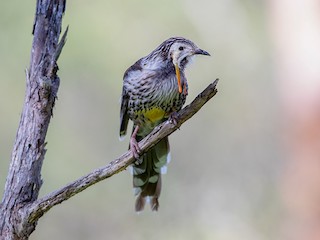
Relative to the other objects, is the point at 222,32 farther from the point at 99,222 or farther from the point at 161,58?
the point at 161,58

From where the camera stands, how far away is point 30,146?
4691 mm

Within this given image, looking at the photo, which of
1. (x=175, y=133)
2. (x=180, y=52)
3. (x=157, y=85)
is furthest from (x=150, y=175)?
(x=175, y=133)

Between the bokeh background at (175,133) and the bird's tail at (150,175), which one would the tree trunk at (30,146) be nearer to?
the bird's tail at (150,175)

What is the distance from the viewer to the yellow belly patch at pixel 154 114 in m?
5.79

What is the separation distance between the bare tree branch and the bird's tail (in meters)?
1.50

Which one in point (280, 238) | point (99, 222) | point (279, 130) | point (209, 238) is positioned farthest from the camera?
point (99, 222)

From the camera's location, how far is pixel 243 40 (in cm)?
1314

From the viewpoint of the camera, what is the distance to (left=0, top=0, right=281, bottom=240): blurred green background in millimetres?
11398

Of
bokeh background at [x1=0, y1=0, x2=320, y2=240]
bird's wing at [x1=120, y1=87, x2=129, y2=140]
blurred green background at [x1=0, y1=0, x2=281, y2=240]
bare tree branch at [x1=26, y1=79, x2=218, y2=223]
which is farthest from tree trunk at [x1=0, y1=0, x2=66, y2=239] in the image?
blurred green background at [x1=0, y1=0, x2=281, y2=240]

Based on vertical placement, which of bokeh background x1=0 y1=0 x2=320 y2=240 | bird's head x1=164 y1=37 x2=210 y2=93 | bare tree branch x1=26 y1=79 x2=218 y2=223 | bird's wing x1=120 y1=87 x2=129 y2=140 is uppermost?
bokeh background x1=0 y1=0 x2=320 y2=240

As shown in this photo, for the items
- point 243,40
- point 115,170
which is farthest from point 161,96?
point 243,40

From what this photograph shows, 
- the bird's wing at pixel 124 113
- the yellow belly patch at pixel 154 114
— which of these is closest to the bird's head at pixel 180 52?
the yellow belly patch at pixel 154 114

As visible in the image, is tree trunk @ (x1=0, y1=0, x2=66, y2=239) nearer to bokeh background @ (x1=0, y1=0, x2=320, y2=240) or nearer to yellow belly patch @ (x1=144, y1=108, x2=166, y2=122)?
yellow belly patch @ (x1=144, y1=108, x2=166, y2=122)

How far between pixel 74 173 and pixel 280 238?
4343 millimetres
